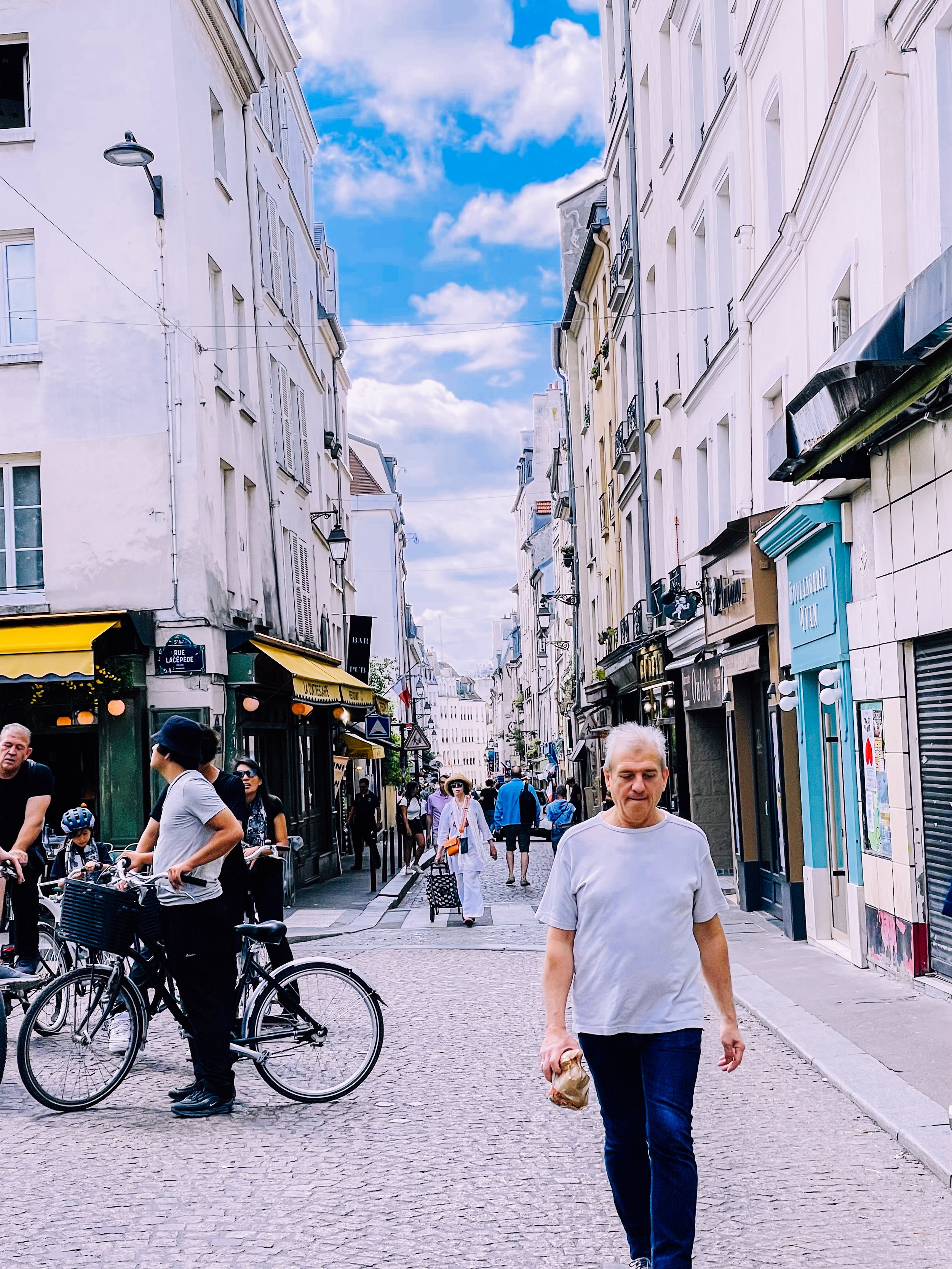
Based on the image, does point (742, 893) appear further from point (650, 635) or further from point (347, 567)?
point (347, 567)

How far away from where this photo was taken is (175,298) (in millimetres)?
19172

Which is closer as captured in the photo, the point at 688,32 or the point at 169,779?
the point at 169,779

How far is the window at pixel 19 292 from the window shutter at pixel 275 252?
650 centimetres

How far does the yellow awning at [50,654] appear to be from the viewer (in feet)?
55.0

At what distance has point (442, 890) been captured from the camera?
1730 cm

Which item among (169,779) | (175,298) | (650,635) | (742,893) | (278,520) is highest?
(175,298)

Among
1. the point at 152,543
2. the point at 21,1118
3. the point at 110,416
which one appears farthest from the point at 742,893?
the point at 21,1118

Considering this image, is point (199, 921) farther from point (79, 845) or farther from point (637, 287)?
point (637, 287)

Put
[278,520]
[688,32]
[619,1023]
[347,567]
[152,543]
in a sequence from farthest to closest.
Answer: [347,567] < [278,520] < [688,32] < [152,543] < [619,1023]

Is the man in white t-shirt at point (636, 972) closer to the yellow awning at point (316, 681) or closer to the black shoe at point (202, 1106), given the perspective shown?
the black shoe at point (202, 1106)

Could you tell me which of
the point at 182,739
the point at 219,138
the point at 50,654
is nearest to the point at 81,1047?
the point at 182,739

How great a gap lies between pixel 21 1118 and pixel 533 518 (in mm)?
86227

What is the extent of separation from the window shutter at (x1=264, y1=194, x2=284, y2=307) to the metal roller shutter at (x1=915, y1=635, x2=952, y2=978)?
56.9 feet

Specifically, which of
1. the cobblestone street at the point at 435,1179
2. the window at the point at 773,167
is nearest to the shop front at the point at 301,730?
the window at the point at 773,167
